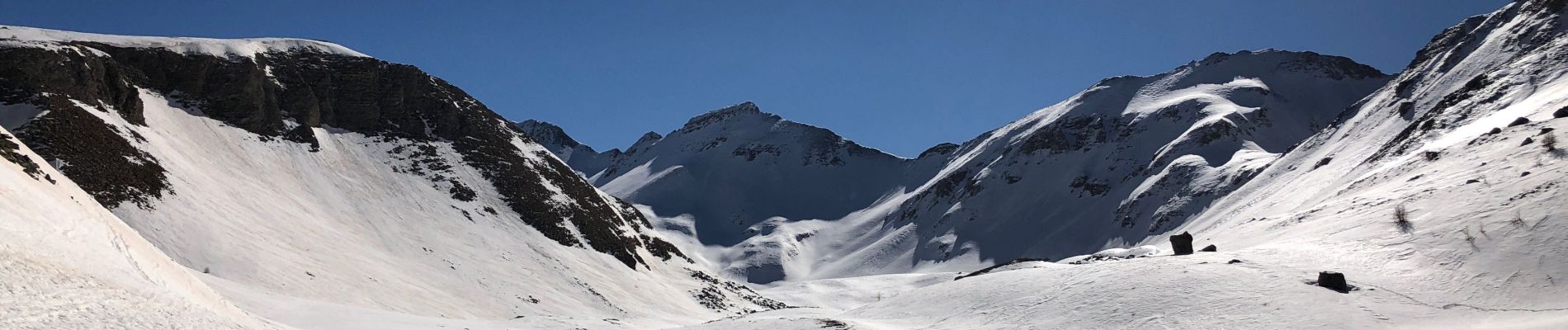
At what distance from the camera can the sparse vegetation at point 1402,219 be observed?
24781mm

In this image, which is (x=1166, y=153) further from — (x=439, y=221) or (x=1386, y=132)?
(x=439, y=221)

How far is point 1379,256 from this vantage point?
75.6ft

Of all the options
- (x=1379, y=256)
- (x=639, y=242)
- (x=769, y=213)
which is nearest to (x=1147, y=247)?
(x=1379, y=256)

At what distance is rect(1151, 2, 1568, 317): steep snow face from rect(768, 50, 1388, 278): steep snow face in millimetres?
26168

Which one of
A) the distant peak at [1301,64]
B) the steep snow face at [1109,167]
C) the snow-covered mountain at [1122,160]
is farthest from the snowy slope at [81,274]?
the distant peak at [1301,64]

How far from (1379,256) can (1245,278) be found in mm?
4218

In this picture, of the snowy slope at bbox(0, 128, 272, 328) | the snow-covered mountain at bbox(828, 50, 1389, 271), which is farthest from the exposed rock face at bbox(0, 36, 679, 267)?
the snow-covered mountain at bbox(828, 50, 1389, 271)

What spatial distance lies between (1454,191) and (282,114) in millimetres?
76767

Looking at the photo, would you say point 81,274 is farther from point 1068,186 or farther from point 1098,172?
point 1098,172

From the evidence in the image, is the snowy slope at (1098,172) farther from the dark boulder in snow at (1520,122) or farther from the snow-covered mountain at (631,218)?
the dark boulder in snow at (1520,122)

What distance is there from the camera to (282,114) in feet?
233

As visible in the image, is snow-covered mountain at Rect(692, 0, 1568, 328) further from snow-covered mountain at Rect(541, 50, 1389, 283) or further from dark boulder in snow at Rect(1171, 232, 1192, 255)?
snow-covered mountain at Rect(541, 50, 1389, 283)

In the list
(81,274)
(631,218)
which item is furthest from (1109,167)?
(81,274)

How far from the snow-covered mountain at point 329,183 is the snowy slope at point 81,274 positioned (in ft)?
5.33
